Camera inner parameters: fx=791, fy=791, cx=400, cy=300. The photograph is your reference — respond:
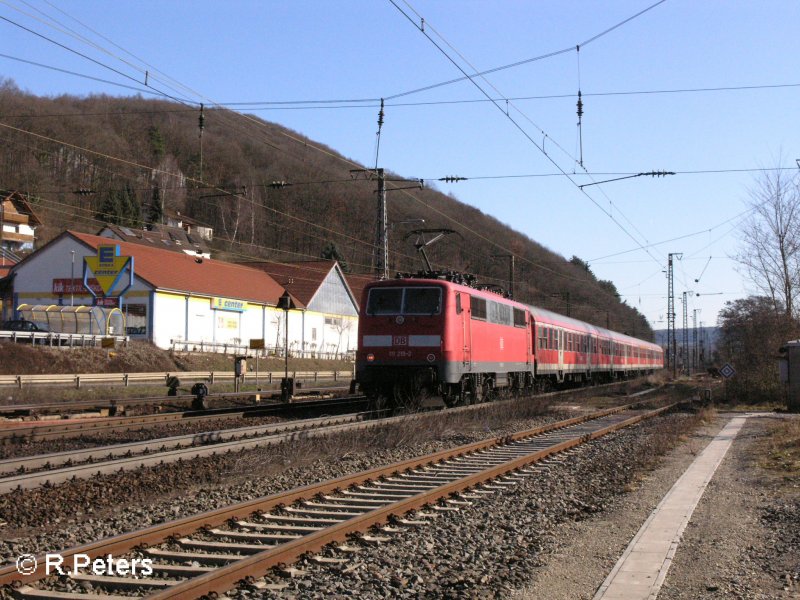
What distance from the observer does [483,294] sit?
22266 millimetres

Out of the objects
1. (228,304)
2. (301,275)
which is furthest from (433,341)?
(301,275)

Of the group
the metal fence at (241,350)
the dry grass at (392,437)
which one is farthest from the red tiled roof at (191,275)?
the dry grass at (392,437)

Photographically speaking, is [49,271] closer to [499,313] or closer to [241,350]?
[241,350]

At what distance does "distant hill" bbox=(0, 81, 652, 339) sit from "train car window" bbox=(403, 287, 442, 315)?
31.2 metres

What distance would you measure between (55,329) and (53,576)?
39.1m

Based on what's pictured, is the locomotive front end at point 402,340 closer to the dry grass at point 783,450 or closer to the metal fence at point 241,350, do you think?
the dry grass at point 783,450

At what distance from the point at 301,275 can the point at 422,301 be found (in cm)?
4539

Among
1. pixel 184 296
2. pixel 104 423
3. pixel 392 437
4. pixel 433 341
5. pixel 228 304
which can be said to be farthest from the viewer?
pixel 228 304

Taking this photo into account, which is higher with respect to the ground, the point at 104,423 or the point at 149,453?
the point at 104,423

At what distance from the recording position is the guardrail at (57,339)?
34553 mm

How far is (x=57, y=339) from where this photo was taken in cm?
3700

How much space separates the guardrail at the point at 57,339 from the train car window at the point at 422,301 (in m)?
21.3

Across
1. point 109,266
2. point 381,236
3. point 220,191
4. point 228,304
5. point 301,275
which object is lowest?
point 228,304

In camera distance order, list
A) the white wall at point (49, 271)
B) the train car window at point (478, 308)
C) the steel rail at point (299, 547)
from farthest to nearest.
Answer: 1. the white wall at point (49, 271)
2. the train car window at point (478, 308)
3. the steel rail at point (299, 547)
